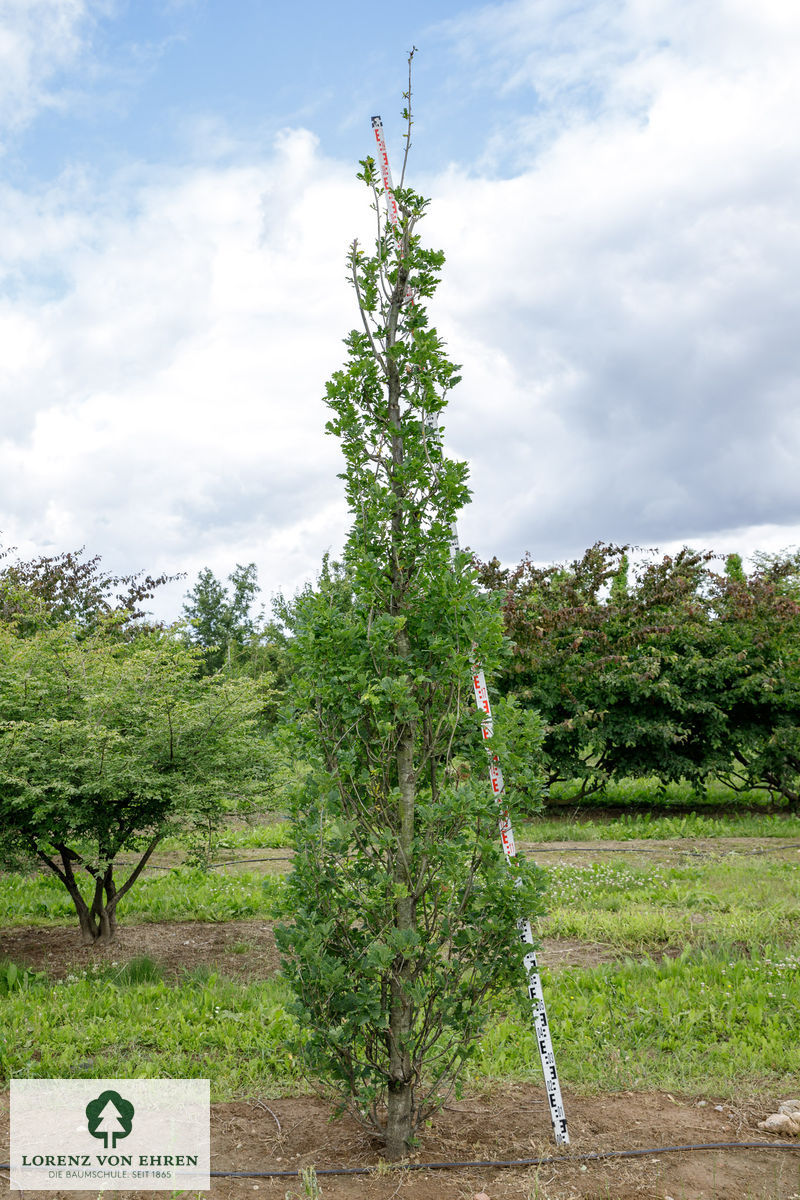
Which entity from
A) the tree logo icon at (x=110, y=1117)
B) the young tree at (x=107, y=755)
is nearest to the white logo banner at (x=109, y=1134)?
the tree logo icon at (x=110, y=1117)

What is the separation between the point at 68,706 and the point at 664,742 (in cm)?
893

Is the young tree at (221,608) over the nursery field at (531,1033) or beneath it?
over

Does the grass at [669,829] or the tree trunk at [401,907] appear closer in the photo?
the tree trunk at [401,907]

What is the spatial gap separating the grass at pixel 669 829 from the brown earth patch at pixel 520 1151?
23.8ft

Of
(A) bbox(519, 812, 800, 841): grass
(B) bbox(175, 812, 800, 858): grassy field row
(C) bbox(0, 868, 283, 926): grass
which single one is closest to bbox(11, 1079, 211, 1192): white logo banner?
(C) bbox(0, 868, 283, 926): grass

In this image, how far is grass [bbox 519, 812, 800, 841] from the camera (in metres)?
11.3

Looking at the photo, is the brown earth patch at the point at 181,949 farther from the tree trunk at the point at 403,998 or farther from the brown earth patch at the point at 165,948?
the tree trunk at the point at 403,998

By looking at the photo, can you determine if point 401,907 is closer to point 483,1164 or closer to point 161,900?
point 483,1164

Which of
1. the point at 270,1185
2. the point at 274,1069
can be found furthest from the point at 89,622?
the point at 270,1185

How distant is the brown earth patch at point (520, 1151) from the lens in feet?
11.1

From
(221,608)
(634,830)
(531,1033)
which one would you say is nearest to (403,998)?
(531,1033)

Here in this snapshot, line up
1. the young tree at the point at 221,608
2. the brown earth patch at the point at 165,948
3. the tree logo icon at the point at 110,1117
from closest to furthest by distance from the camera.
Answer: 1. the tree logo icon at the point at 110,1117
2. the brown earth patch at the point at 165,948
3. the young tree at the point at 221,608

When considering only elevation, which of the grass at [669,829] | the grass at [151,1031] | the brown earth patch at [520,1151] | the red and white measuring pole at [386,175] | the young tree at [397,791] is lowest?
the brown earth patch at [520,1151]

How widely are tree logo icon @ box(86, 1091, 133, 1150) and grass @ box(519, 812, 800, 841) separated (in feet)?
25.8
